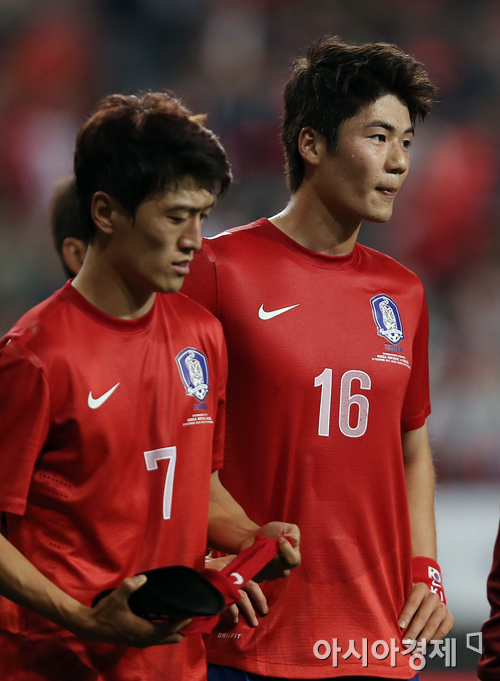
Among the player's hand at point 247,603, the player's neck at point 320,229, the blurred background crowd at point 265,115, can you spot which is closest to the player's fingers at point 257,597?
the player's hand at point 247,603

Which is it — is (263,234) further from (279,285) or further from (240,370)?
(240,370)

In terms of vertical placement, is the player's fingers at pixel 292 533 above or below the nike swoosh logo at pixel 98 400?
below

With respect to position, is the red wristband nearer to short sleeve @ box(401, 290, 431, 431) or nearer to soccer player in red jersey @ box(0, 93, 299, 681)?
short sleeve @ box(401, 290, 431, 431)

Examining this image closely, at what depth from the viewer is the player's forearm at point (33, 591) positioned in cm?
156

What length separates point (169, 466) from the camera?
5.77 feet

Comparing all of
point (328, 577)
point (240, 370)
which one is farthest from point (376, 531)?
point (240, 370)

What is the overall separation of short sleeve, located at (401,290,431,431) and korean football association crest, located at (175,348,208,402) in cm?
72

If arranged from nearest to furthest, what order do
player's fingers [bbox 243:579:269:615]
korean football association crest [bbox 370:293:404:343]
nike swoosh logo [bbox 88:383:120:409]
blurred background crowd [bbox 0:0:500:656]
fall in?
nike swoosh logo [bbox 88:383:120:409] < player's fingers [bbox 243:579:269:615] < korean football association crest [bbox 370:293:404:343] < blurred background crowd [bbox 0:0:500:656]

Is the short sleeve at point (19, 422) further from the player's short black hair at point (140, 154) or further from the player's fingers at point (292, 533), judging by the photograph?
the player's fingers at point (292, 533)

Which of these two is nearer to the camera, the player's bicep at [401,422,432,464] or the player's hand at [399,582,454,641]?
the player's hand at [399,582,454,641]

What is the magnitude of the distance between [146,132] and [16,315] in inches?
183

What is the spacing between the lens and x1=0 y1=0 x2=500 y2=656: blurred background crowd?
6332 millimetres

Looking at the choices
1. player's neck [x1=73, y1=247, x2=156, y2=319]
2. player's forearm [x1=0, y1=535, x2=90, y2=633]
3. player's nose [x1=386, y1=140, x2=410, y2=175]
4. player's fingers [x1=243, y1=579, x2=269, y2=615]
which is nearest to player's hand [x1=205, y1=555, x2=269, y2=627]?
player's fingers [x1=243, y1=579, x2=269, y2=615]

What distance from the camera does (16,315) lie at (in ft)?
20.1
